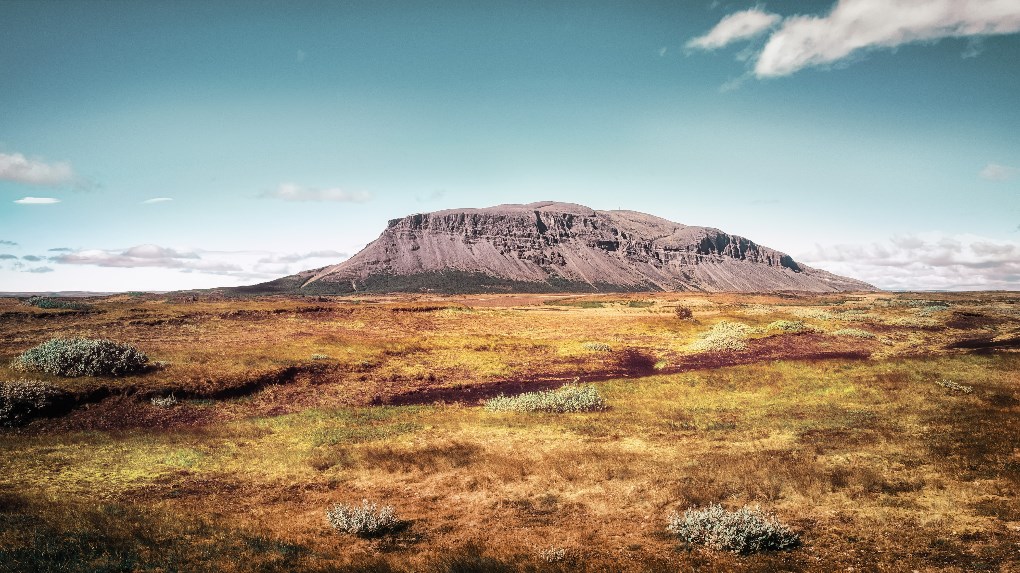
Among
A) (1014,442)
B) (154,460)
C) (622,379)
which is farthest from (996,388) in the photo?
(154,460)

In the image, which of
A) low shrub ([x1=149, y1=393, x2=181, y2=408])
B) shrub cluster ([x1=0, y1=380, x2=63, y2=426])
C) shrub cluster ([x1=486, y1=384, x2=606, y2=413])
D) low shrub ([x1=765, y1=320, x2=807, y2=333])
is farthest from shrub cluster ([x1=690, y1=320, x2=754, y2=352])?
shrub cluster ([x1=0, y1=380, x2=63, y2=426])

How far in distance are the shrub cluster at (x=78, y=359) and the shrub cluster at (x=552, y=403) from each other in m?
18.5

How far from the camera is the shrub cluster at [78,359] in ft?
72.8

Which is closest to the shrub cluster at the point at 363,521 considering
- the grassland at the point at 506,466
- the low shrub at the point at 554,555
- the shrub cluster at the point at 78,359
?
the grassland at the point at 506,466

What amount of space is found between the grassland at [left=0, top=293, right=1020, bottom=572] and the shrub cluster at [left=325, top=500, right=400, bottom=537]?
0.27 metres

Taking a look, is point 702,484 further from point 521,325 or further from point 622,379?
point 521,325

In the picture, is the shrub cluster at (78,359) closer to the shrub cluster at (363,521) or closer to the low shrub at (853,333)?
the shrub cluster at (363,521)

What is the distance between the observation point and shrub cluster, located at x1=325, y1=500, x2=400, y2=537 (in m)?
10.0

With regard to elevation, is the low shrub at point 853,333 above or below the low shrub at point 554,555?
above

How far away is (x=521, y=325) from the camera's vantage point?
63656 mm

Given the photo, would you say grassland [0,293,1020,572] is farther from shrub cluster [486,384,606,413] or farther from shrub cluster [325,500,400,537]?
shrub cluster [486,384,606,413]

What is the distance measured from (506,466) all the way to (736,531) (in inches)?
280

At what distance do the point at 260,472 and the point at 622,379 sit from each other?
68.6ft

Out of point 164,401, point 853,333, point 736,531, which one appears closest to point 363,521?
point 736,531
